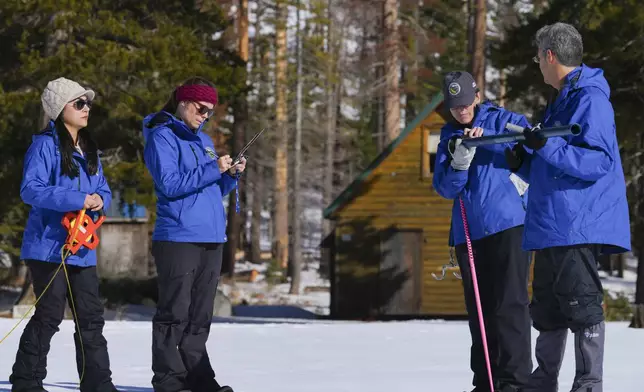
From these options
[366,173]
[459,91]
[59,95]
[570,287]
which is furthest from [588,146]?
[366,173]

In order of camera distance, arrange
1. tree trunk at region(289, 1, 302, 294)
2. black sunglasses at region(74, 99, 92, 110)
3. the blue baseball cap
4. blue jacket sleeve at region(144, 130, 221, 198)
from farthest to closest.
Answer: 1. tree trunk at region(289, 1, 302, 294)
2. black sunglasses at region(74, 99, 92, 110)
3. blue jacket sleeve at region(144, 130, 221, 198)
4. the blue baseball cap

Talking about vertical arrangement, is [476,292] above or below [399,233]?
below

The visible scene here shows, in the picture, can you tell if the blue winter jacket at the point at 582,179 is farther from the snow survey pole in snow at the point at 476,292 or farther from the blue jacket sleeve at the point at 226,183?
the blue jacket sleeve at the point at 226,183

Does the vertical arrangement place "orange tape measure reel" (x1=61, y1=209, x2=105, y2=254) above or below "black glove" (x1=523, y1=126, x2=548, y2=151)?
A: below

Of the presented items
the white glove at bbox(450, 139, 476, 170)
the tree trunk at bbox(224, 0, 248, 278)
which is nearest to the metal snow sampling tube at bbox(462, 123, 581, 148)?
the white glove at bbox(450, 139, 476, 170)

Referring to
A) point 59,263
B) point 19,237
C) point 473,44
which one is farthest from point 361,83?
point 59,263

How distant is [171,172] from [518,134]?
2.17m

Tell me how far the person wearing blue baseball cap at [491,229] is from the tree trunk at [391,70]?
26.6 meters

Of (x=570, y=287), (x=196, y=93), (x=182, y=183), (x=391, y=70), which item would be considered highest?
(x=391, y=70)

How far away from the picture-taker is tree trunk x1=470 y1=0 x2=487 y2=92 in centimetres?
2823

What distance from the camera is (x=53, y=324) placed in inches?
281

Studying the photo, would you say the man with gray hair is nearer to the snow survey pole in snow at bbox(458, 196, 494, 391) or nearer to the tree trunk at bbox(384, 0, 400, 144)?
the snow survey pole in snow at bbox(458, 196, 494, 391)

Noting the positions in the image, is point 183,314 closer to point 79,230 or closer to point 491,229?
point 79,230

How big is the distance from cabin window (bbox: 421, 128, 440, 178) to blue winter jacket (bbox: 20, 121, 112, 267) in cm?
2123
